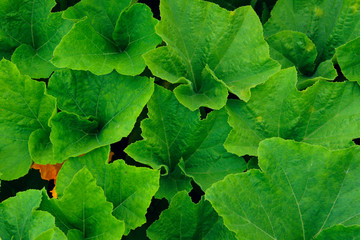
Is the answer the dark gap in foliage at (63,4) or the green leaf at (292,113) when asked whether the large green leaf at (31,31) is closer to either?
the dark gap in foliage at (63,4)

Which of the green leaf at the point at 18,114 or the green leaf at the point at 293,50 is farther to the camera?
the green leaf at the point at 293,50

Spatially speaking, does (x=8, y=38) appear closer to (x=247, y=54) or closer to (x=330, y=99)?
(x=247, y=54)

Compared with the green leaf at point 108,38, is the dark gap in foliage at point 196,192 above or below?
below

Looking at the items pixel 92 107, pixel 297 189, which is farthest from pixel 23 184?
pixel 297 189

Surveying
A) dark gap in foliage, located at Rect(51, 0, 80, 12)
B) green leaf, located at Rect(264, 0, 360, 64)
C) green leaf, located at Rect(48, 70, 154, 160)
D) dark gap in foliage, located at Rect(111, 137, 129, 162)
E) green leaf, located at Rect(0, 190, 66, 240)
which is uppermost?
green leaf, located at Rect(264, 0, 360, 64)

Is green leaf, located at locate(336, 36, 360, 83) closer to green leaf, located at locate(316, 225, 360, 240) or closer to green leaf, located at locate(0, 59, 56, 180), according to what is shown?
green leaf, located at locate(316, 225, 360, 240)

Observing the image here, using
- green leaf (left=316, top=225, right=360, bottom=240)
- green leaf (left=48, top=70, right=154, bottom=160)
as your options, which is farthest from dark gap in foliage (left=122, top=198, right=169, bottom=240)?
green leaf (left=316, top=225, right=360, bottom=240)

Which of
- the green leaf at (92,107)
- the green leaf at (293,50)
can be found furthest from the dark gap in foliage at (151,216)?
the green leaf at (293,50)

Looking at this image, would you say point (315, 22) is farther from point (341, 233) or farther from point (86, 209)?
point (86, 209)

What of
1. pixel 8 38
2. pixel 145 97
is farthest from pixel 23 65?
pixel 145 97
